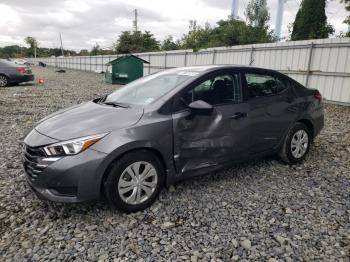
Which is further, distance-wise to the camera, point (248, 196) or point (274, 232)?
point (248, 196)

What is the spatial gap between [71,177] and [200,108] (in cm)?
142

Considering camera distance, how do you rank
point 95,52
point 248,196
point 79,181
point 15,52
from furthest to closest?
point 15,52 → point 95,52 → point 248,196 → point 79,181

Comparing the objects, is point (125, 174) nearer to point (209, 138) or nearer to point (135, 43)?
point (209, 138)

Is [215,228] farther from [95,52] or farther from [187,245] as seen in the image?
[95,52]

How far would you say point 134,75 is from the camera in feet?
59.2

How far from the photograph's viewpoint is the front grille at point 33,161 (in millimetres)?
2701

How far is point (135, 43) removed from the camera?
143ft

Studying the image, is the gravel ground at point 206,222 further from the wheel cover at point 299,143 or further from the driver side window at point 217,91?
the driver side window at point 217,91

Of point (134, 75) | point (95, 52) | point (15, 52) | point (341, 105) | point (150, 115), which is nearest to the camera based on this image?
point (150, 115)

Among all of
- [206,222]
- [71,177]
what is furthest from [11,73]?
[206,222]

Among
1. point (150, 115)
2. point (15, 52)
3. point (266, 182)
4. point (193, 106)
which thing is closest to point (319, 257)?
point (266, 182)

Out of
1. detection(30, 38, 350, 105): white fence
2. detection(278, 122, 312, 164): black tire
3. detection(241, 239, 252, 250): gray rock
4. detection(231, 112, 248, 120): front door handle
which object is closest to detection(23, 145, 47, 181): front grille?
detection(241, 239, 252, 250): gray rock

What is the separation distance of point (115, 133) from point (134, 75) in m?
15.8

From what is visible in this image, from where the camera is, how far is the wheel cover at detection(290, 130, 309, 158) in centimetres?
424
